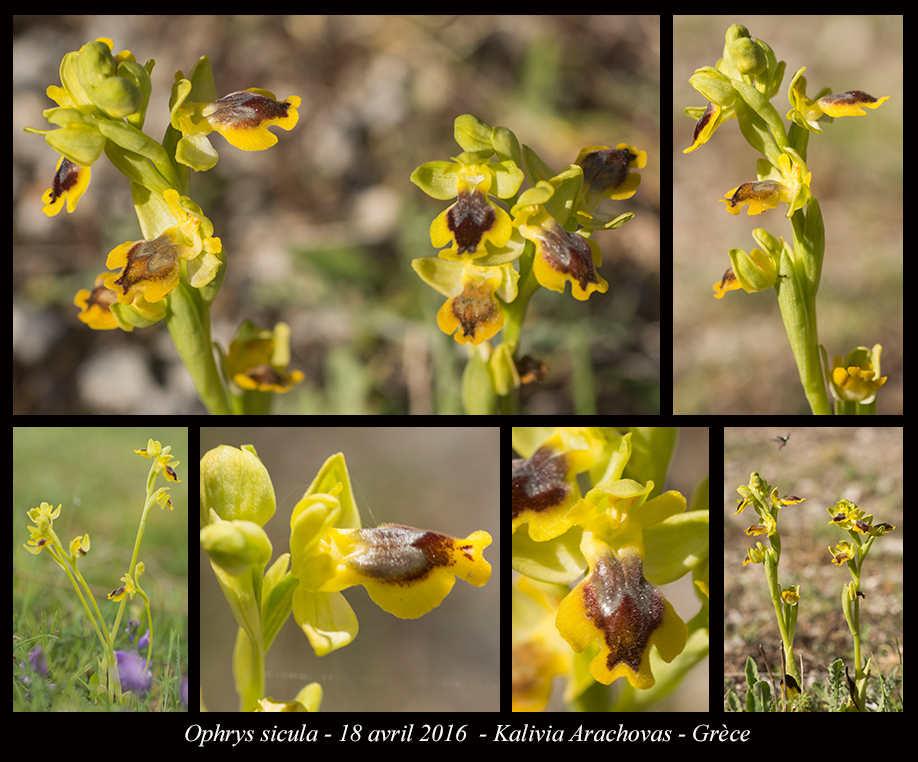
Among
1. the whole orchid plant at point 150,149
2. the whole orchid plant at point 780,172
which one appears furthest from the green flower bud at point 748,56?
the whole orchid plant at point 150,149

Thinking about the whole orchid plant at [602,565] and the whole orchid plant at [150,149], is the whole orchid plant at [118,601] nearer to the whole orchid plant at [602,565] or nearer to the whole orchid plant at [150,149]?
the whole orchid plant at [150,149]

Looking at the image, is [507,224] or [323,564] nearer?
[507,224]

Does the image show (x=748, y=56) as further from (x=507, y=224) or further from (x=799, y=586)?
(x=799, y=586)

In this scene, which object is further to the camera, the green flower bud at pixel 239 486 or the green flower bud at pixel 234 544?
the green flower bud at pixel 239 486

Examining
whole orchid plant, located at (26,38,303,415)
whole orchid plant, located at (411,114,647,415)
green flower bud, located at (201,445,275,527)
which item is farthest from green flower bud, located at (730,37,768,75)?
green flower bud, located at (201,445,275,527)

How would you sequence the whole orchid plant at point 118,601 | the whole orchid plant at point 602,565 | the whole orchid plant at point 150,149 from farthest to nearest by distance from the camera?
the whole orchid plant at point 118,601
the whole orchid plant at point 602,565
the whole orchid plant at point 150,149

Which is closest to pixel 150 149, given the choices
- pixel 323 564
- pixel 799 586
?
pixel 323 564
